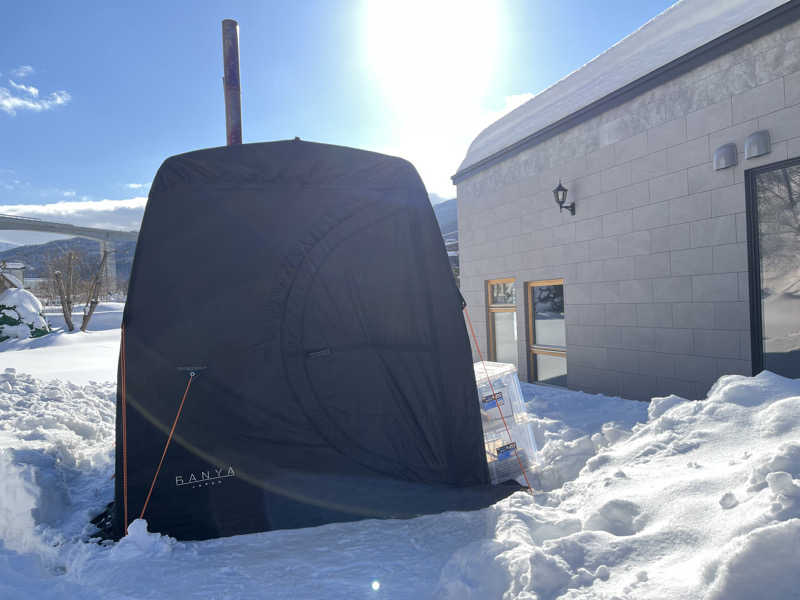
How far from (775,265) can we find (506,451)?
136 inches

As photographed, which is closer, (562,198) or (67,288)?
(562,198)

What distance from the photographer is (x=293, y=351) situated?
2.97 meters

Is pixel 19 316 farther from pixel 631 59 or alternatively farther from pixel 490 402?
pixel 631 59


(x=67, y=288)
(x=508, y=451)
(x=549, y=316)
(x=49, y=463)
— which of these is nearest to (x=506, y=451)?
(x=508, y=451)

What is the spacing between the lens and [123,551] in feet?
8.02

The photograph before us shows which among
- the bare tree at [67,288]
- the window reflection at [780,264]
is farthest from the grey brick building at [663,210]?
the bare tree at [67,288]

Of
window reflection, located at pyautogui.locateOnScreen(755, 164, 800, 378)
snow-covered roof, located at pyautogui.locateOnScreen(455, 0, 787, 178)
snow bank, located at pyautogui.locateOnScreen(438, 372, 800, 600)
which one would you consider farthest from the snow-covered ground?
snow-covered roof, located at pyautogui.locateOnScreen(455, 0, 787, 178)

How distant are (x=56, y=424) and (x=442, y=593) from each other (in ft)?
14.8

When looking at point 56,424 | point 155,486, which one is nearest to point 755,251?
point 155,486

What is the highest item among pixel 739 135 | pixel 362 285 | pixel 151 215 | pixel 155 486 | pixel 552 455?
pixel 739 135

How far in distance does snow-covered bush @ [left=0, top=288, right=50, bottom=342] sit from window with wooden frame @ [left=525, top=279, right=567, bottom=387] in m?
14.1

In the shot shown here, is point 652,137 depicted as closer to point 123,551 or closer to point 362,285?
point 362,285

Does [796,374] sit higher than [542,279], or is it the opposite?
[542,279]

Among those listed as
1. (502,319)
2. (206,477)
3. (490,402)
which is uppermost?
(502,319)
